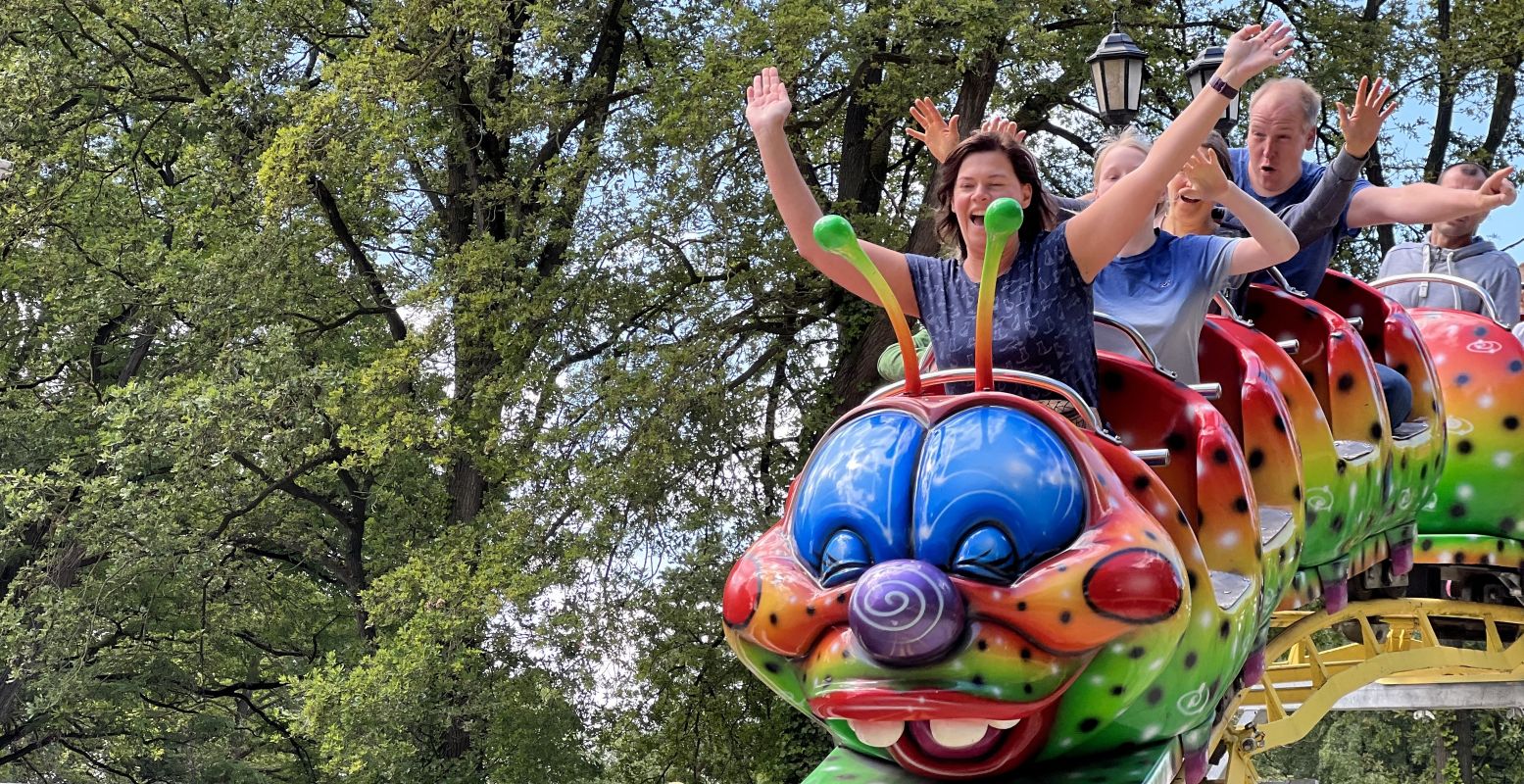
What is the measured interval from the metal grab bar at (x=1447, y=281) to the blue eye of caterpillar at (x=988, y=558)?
128 inches

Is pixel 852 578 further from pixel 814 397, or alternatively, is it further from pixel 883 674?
pixel 814 397

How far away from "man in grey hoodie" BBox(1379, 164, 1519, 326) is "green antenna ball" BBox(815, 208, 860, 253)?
13.0 ft

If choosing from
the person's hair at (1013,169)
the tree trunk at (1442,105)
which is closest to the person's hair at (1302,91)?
the person's hair at (1013,169)

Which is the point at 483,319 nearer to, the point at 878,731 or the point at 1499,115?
the point at 1499,115

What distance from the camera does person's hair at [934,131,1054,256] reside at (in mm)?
3070

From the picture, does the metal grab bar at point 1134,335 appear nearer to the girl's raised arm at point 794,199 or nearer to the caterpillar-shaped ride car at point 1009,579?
the caterpillar-shaped ride car at point 1009,579

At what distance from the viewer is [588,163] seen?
11039mm

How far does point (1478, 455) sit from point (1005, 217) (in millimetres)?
3385

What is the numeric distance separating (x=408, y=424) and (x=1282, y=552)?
27.4 feet

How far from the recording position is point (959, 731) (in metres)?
2.48

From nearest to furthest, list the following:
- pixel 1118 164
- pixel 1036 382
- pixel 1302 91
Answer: pixel 1036 382, pixel 1118 164, pixel 1302 91

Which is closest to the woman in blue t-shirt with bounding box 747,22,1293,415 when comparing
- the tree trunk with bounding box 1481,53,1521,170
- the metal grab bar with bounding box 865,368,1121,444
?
the metal grab bar with bounding box 865,368,1121,444

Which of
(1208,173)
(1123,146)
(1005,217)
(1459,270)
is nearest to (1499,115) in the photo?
(1459,270)

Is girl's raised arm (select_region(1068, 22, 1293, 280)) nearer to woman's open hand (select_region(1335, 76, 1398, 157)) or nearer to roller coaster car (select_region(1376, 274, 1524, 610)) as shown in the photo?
woman's open hand (select_region(1335, 76, 1398, 157))
